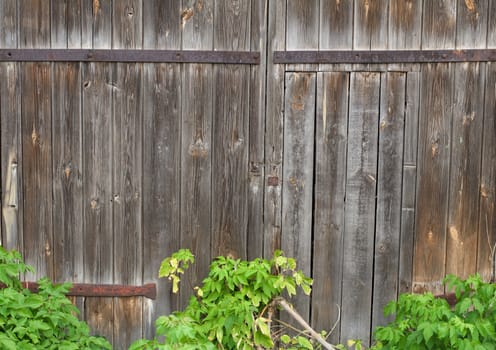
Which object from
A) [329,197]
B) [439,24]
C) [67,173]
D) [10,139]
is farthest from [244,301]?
[439,24]

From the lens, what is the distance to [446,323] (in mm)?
2848

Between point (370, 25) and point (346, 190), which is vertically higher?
point (370, 25)

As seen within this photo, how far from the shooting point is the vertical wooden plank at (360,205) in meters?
3.53

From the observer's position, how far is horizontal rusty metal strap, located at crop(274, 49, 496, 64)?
348cm

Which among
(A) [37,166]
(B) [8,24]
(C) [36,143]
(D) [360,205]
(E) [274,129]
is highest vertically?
(B) [8,24]

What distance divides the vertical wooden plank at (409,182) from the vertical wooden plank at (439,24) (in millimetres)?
226

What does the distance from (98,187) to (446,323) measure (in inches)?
86.1

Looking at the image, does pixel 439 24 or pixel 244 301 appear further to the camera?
pixel 439 24

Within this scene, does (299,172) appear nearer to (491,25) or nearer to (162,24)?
(162,24)

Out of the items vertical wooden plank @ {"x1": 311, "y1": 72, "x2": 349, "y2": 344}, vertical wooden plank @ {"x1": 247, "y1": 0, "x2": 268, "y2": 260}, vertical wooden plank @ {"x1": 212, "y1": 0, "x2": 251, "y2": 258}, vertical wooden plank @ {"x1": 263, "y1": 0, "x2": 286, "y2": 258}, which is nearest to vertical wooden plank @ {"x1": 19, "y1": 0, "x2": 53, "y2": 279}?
vertical wooden plank @ {"x1": 212, "y1": 0, "x2": 251, "y2": 258}

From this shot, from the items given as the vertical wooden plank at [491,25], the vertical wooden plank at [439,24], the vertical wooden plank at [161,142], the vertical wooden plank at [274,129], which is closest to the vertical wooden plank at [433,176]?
the vertical wooden plank at [439,24]

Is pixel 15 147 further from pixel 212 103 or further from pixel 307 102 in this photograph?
pixel 307 102

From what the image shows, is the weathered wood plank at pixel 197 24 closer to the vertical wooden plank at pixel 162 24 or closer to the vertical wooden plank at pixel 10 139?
the vertical wooden plank at pixel 162 24

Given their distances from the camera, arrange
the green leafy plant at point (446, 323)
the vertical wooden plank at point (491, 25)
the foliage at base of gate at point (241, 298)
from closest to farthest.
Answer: the green leafy plant at point (446, 323)
the foliage at base of gate at point (241, 298)
the vertical wooden plank at point (491, 25)
